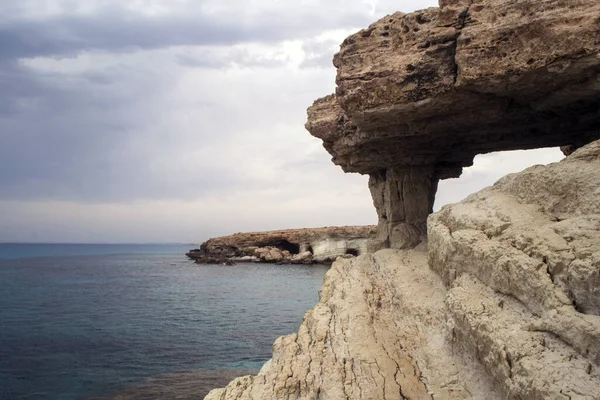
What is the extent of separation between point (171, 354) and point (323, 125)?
1266 centimetres

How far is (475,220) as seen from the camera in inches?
304

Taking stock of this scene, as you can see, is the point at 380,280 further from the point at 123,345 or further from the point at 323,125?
the point at 123,345

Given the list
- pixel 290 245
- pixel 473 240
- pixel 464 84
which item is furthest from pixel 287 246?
pixel 473 240

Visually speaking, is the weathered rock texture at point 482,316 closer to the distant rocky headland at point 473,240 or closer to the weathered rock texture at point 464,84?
the distant rocky headland at point 473,240

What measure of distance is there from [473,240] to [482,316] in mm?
1502

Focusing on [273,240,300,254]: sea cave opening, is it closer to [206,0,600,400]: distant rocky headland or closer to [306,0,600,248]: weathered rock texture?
[306,0,600,248]: weathered rock texture

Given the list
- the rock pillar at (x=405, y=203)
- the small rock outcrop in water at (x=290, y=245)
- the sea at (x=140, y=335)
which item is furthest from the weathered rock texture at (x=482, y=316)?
the small rock outcrop in water at (x=290, y=245)

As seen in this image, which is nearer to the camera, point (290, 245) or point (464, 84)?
point (464, 84)

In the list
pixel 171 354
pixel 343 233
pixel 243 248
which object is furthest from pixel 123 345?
pixel 243 248

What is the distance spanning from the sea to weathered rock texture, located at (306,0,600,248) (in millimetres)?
9475

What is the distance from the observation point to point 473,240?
7.35 metres

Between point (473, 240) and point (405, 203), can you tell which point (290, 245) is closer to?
point (405, 203)

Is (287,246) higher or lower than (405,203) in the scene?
lower

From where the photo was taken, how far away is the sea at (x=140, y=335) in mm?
16625
